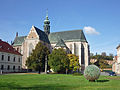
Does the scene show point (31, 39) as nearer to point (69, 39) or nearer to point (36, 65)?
point (69, 39)

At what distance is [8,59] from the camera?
47.9 metres

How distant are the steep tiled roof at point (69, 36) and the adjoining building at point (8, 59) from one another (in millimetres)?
26610

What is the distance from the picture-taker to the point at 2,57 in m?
45.2

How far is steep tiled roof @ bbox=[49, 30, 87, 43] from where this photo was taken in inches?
2748

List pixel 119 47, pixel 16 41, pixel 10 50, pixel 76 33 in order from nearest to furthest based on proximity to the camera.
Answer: pixel 10 50 < pixel 119 47 < pixel 76 33 < pixel 16 41

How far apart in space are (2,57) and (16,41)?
3515cm

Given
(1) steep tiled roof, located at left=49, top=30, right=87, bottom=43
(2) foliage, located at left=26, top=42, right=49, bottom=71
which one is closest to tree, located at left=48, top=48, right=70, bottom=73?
(2) foliage, located at left=26, top=42, right=49, bottom=71

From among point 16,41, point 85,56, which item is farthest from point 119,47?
point 16,41

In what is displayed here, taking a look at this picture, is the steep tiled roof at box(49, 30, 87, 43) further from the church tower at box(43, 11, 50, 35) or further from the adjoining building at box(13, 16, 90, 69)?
the church tower at box(43, 11, 50, 35)

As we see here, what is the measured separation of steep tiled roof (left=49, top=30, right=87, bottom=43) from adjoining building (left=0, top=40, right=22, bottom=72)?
87.3ft

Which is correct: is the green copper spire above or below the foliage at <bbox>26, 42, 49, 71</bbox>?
above

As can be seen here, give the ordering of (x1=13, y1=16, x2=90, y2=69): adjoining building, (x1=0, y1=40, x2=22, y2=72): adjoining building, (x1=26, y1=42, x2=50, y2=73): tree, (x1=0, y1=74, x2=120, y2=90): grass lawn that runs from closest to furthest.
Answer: (x1=0, y1=74, x2=120, y2=90): grass lawn
(x1=26, y1=42, x2=50, y2=73): tree
(x1=0, y1=40, x2=22, y2=72): adjoining building
(x1=13, y1=16, x2=90, y2=69): adjoining building

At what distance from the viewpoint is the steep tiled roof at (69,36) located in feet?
229

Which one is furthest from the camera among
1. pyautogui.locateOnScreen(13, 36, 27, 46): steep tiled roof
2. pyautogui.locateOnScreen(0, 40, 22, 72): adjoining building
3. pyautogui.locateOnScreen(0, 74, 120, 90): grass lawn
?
pyautogui.locateOnScreen(13, 36, 27, 46): steep tiled roof
